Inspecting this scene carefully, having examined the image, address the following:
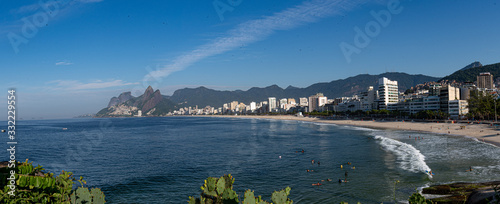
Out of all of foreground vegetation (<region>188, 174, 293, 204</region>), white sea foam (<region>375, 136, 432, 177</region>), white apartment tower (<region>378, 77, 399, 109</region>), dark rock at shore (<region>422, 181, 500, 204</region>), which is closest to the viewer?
foreground vegetation (<region>188, 174, 293, 204</region>)

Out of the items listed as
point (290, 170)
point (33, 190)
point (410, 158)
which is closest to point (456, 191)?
point (290, 170)

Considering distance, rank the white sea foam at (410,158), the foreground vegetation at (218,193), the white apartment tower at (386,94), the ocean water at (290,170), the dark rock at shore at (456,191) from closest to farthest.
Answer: the foreground vegetation at (218,193) → the dark rock at shore at (456,191) → the ocean water at (290,170) → the white sea foam at (410,158) → the white apartment tower at (386,94)

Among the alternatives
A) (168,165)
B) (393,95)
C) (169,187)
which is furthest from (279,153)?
(393,95)

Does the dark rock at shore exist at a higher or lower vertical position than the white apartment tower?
lower

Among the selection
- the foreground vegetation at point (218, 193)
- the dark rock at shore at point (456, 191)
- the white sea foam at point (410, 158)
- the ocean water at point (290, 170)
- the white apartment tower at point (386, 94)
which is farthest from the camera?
the white apartment tower at point (386, 94)

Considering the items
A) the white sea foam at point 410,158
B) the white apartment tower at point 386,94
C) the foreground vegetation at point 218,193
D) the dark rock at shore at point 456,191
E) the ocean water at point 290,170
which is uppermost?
the white apartment tower at point 386,94

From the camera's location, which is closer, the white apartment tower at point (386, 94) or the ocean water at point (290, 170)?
the ocean water at point (290, 170)

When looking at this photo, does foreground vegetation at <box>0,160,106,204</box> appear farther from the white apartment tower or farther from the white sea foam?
the white apartment tower

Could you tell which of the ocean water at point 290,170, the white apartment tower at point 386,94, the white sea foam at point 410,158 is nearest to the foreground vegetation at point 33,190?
the ocean water at point 290,170

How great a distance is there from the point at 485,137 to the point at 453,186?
48.6 m

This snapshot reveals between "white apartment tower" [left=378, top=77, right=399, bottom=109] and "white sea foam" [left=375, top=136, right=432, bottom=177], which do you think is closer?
"white sea foam" [left=375, top=136, right=432, bottom=177]

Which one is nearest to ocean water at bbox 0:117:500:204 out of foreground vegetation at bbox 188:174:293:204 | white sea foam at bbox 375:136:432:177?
white sea foam at bbox 375:136:432:177

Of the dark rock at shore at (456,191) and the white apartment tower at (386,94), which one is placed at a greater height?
the white apartment tower at (386,94)

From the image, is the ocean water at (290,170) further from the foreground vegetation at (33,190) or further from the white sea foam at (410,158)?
the foreground vegetation at (33,190)
